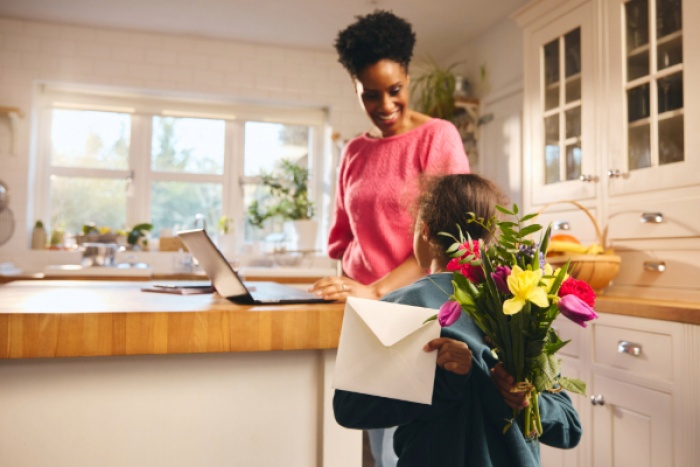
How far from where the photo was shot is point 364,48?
155 cm

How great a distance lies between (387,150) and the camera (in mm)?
1623

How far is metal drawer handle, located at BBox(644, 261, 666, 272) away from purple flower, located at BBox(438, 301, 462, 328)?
72.6 inches

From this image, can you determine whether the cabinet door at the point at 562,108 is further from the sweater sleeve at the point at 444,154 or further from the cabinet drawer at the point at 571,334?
the sweater sleeve at the point at 444,154

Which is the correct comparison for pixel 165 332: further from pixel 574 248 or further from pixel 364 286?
pixel 574 248

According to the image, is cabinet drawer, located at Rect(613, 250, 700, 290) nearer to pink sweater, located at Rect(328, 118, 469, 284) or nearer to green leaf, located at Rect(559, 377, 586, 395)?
pink sweater, located at Rect(328, 118, 469, 284)

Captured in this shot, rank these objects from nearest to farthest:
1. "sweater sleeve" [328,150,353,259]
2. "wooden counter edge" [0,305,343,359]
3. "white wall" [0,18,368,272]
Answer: "wooden counter edge" [0,305,343,359] < "sweater sleeve" [328,150,353,259] < "white wall" [0,18,368,272]

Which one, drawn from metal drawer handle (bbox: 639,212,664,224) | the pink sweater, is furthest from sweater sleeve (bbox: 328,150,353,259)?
metal drawer handle (bbox: 639,212,664,224)

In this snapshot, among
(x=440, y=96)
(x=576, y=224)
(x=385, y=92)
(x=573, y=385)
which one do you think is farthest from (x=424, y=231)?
(x=440, y=96)

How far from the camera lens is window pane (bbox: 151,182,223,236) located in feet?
15.0

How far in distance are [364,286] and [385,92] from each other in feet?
1.70

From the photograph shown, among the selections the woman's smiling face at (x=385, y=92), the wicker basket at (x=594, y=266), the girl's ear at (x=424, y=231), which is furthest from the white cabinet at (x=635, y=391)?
the girl's ear at (x=424, y=231)

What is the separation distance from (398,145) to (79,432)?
38.9 inches

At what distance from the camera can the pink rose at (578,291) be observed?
0.72 meters

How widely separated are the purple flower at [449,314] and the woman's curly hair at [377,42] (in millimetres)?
948
